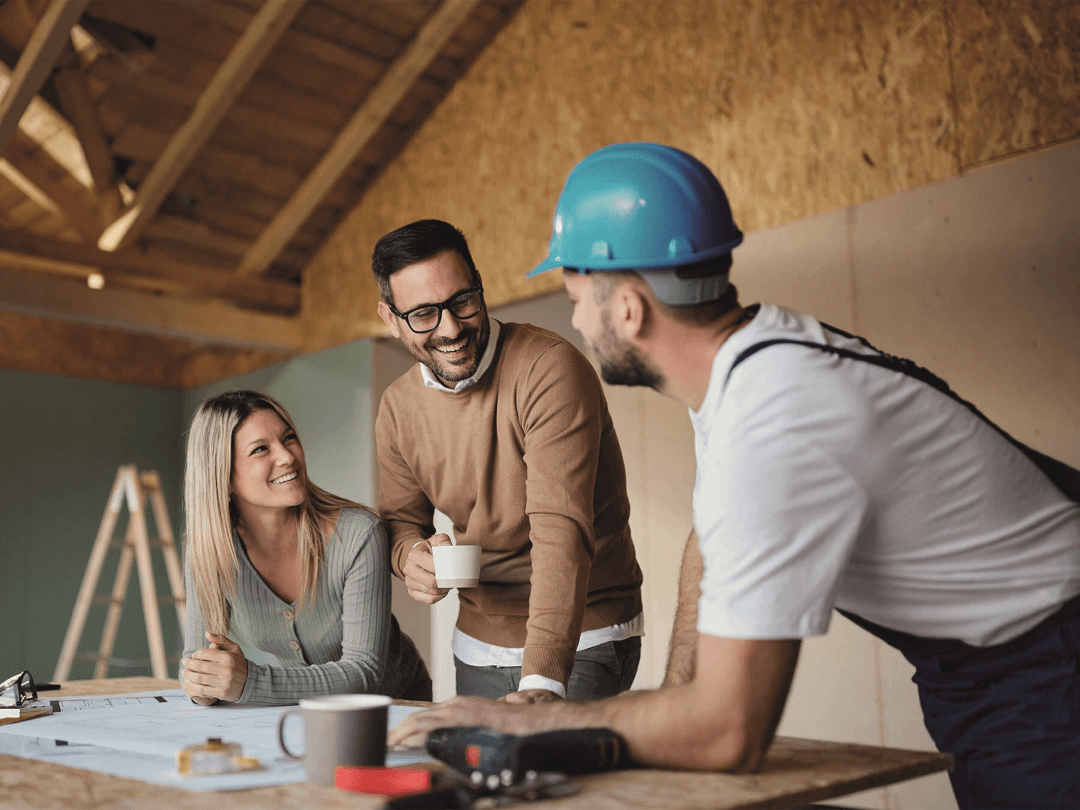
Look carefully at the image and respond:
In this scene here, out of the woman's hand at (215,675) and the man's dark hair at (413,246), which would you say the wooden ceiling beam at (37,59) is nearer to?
the man's dark hair at (413,246)

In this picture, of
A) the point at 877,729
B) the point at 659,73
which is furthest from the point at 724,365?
the point at 659,73

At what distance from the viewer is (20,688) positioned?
1.54 metres

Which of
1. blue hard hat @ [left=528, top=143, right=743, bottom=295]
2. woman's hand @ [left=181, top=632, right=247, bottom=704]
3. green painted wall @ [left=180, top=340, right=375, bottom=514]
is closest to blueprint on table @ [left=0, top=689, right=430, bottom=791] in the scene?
woman's hand @ [left=181, top=632, right=247, bottom=704]

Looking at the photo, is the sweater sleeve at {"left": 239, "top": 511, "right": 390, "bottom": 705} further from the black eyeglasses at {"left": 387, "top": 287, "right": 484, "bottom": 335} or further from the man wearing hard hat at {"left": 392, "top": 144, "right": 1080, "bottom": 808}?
the man wearing hard hat at {"left": 392, "top": 144, "right": 1080, "bottom": 808}

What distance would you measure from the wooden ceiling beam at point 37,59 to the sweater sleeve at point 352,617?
309cm

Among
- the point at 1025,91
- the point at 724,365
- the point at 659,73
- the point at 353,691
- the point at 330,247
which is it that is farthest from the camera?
Answer: the point at 330,247

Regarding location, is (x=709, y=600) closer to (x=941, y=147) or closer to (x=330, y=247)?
(x=941, y=147)

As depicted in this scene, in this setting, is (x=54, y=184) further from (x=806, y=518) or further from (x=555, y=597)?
(x=806, y=518)

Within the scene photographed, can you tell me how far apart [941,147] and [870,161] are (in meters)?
0.25

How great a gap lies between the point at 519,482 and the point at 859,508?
3.13 ft

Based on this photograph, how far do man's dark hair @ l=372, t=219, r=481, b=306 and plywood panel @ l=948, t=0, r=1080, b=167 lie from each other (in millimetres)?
2211

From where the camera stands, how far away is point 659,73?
4211 mm

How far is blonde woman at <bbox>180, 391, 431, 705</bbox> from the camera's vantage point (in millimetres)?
1789

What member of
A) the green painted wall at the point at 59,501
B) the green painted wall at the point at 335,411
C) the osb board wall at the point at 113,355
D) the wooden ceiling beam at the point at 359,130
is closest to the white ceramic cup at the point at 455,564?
the green painted wall at the point at 335,411
